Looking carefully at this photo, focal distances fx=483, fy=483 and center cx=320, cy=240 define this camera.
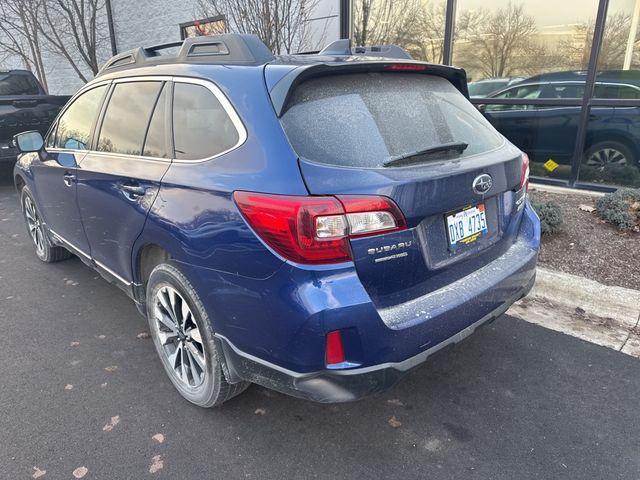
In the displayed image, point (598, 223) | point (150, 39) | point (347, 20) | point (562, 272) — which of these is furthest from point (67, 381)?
point (150, 39)

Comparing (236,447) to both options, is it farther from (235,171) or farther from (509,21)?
(509,21)

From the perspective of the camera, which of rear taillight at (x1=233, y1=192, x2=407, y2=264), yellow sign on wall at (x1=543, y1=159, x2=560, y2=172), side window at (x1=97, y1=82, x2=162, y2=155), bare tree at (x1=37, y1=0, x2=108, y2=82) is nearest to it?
rear taillight at (x1=233, y1=192, x2=407, y2=264)

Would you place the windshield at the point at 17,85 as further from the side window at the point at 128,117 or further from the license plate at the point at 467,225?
the license plate at the point at 467,225

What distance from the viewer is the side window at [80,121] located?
11.0 feet

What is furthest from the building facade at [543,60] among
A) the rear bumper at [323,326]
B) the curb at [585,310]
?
the rear bumper at [323,326]

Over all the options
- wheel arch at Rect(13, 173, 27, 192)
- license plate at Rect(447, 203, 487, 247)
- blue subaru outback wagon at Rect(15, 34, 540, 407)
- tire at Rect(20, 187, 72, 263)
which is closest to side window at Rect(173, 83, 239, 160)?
blue subaru outback wagon at Rect(15, 34, 540, 407)

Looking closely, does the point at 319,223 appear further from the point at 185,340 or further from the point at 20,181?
the point at 20,181

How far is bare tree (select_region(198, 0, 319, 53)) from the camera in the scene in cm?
692

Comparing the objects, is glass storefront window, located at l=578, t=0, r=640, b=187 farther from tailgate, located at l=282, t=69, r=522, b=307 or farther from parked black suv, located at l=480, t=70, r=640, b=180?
tailgate, located at l=282, t=69, r=522, b=307

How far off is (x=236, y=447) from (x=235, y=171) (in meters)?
1.35

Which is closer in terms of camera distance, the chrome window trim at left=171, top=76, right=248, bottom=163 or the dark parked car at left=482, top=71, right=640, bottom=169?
the chrome window trim at left=171, top=76, right=248, bottom=163

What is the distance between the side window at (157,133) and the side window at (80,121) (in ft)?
2.82

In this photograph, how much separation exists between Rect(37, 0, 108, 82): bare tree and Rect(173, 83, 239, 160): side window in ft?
34.7

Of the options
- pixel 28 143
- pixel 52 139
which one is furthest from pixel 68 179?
pixel 28 143
